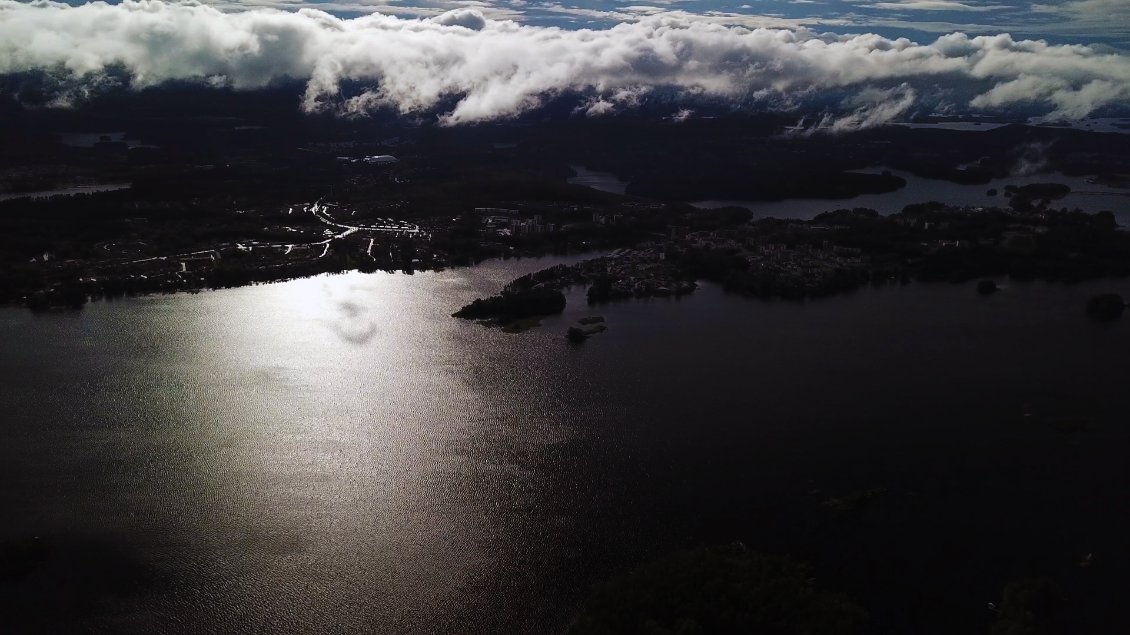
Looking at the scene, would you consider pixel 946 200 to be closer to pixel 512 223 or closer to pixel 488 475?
pixel 512 223

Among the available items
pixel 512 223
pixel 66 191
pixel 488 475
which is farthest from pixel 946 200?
pixel 66 191

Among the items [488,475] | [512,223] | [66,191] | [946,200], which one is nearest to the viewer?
[488,475]

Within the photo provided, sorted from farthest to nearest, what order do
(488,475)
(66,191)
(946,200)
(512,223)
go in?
(946,200)
(66,191)
(512,223)
(488,475)

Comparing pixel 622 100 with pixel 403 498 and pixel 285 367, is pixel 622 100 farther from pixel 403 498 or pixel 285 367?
pixel 403 498

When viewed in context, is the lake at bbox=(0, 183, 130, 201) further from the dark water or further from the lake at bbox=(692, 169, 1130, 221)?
the lake at bbox=(692, 169, 1130, 221)

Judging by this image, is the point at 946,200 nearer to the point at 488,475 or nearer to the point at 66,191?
the point at 488,475

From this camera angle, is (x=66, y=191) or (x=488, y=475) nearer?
(x=488, y=475)

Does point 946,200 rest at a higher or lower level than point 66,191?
lower

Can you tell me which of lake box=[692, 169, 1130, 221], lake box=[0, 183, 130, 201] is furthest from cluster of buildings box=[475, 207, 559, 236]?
lake box=[0, 183, 130, 201]

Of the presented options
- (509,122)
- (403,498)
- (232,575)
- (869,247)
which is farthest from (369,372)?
(509,122)
